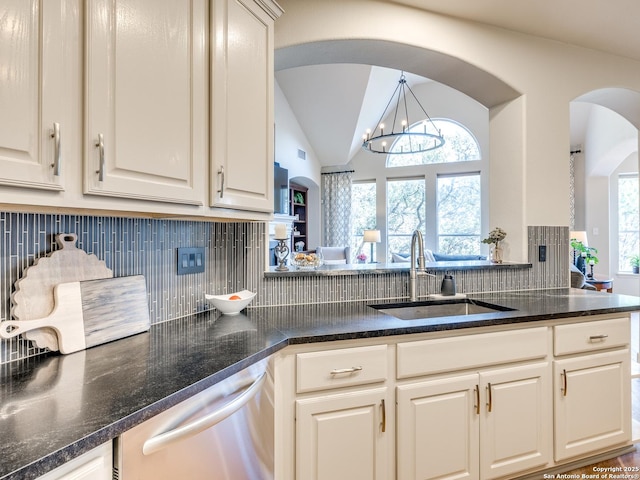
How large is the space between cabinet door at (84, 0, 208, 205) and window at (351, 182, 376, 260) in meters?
7.53

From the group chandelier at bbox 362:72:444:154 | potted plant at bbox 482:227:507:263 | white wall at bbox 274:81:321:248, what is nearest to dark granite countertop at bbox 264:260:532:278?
potted plant at bbox 482:227:507:263

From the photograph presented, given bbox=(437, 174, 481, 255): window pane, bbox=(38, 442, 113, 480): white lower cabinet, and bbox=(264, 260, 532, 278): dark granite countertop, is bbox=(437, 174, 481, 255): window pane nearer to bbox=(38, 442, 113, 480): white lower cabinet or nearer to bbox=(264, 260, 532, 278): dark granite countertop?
bbox=(264, 260, 532, 278): dark granite countertop

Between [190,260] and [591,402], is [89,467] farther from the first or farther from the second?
[591,402]

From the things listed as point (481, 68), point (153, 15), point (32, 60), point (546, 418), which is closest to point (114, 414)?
point (32, 60)

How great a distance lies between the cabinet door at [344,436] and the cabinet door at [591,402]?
95 centimetres

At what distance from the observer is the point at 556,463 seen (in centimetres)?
187

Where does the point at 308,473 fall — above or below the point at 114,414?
below

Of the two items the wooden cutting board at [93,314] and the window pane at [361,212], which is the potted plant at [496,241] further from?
the window pane at [361,212]

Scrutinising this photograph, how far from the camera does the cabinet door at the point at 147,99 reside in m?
1.00

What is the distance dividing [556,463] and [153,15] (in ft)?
8.35

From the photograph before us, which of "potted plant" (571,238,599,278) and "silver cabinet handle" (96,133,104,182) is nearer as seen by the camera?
"silver cabinet handle" (96,133,104,182)

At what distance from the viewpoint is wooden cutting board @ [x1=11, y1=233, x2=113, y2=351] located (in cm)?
113

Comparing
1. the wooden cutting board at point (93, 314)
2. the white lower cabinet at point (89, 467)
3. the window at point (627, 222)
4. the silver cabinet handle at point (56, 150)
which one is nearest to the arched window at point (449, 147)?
the window at point (627, 222)

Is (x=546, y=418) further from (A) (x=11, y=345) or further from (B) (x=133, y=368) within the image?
(A) (x=11, y=345)
